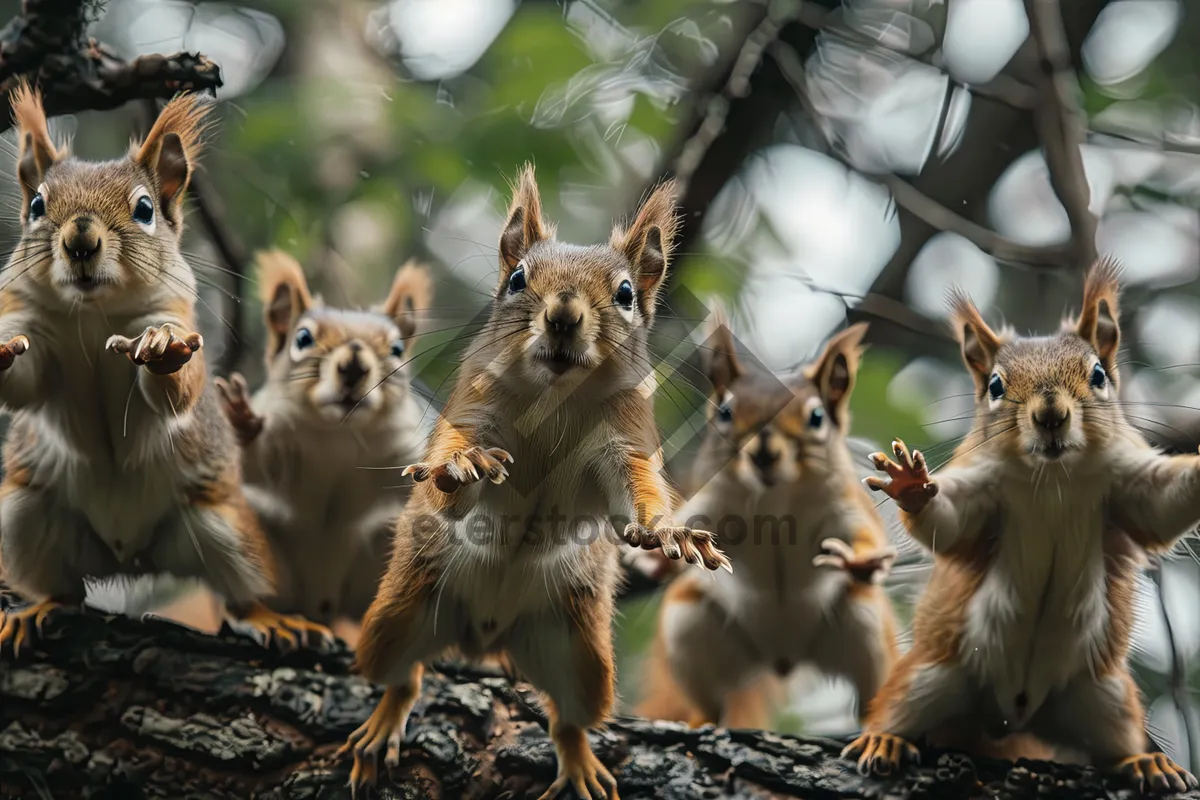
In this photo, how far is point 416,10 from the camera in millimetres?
2684

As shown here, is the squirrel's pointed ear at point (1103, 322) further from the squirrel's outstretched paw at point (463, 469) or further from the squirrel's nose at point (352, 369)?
the squirrel's nose at point (352, 369)

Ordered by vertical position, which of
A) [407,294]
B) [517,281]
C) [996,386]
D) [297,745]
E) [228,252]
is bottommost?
[297,745]

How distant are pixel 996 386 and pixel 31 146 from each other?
4.93 feet

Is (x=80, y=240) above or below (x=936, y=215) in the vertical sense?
below

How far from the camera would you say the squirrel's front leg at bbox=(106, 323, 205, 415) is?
136 cm

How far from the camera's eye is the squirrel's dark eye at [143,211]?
1610 millimetres

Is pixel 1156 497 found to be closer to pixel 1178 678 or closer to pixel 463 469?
pixel 1178 678

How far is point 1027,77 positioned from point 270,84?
1815 millimetres

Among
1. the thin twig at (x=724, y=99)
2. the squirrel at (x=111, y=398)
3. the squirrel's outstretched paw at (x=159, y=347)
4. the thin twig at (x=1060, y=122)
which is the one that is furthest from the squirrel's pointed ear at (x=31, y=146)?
the thin twig at (x=1060, y=122)

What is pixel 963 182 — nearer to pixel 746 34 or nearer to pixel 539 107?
pixel 746 34

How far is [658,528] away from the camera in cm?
129

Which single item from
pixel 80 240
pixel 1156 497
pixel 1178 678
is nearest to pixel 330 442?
pixel 80 240

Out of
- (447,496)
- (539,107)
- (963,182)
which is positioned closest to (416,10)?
(539,107)

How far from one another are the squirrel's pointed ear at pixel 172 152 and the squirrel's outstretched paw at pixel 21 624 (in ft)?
2.33
